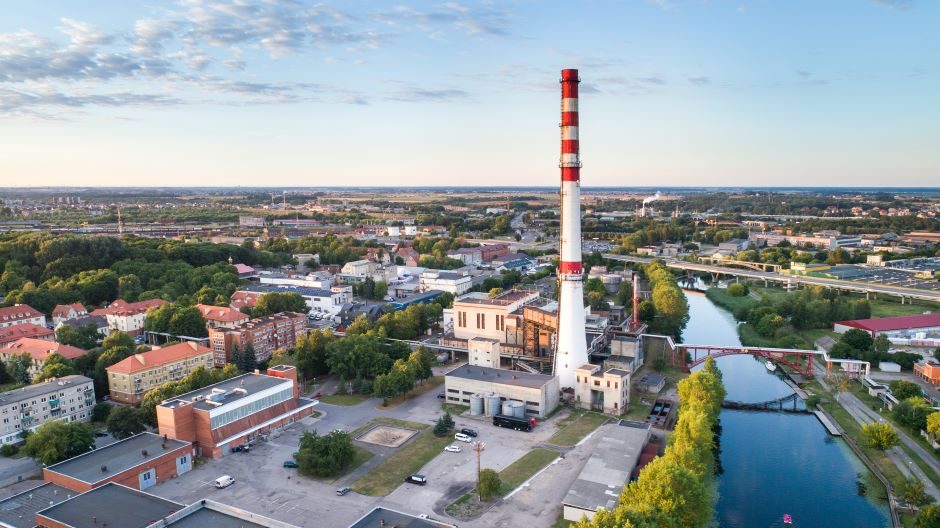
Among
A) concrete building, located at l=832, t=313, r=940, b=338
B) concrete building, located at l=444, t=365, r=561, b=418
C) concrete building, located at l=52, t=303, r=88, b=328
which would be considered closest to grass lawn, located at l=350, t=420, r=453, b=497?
concrete building, located at l=444, t=365, r=561, b=418

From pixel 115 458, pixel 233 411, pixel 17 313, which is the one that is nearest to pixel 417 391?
pixel 233 411

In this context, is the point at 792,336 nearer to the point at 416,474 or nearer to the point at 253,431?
the point at 416,474

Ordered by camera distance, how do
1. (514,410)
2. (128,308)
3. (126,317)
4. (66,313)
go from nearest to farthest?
(514,410), (126,317), (128,308), (66,313)

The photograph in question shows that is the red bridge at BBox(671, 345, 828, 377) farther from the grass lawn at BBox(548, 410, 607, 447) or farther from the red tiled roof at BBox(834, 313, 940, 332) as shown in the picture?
the grass lawn at BBox(548, 410, 607, 447)

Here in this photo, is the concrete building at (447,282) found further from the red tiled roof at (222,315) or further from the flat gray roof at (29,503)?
the flat gray roof at (29,503)

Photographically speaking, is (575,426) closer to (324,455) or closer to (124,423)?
(324,455)

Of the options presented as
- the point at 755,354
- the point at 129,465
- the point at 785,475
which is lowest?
the point at 785,475

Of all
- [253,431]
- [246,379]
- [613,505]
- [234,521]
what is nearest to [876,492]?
[613,505]
